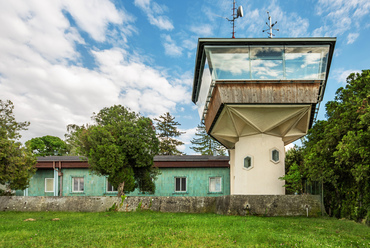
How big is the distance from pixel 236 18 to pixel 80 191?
18196 mm

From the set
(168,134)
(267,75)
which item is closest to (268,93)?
(267,75)

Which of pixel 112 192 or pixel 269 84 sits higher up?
pixel 269 84

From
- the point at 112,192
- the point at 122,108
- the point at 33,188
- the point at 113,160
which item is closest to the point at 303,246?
the point at 113,160

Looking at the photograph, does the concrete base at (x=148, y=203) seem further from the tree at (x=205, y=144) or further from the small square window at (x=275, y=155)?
the tree at (x=205, y=144)

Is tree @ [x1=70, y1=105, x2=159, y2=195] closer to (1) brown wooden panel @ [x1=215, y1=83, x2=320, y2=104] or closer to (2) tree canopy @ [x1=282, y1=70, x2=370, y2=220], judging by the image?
(1) brown wooden panel @ [x1=215, y1=83, x2=320, y2=104]

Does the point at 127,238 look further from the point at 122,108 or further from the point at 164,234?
the point at 122,108

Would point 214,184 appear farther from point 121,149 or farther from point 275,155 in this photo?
point 121,149

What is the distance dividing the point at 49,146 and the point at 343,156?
5987cm

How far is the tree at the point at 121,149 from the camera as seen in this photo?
1777 centimetres

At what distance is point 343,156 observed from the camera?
11062 mm

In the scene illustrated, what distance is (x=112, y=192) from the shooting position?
2484cm

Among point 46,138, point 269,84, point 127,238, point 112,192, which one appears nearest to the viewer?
point 127,238

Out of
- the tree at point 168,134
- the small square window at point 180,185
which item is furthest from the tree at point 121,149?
the tree at point 168,134

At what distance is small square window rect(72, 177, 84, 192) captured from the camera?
2529cm
